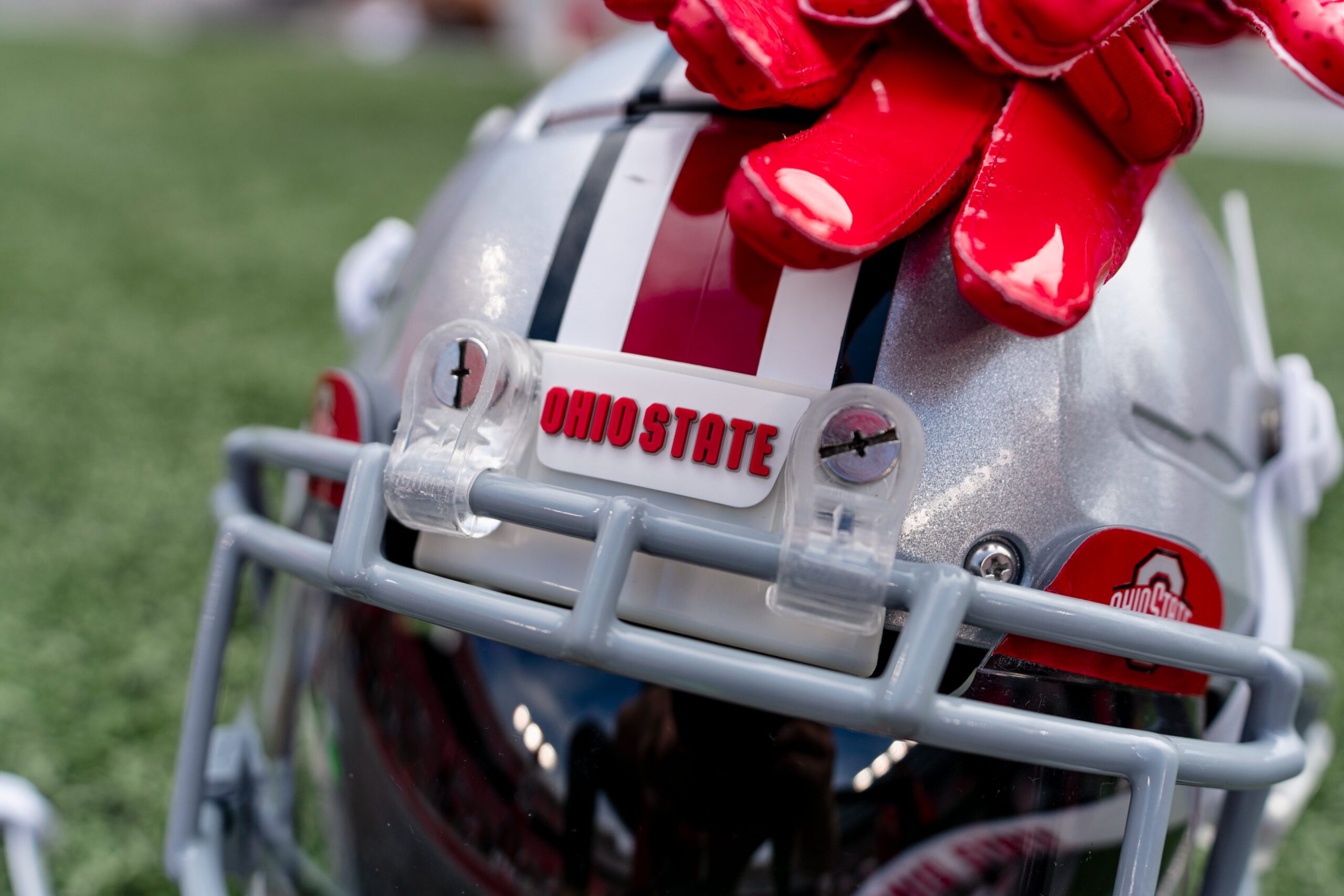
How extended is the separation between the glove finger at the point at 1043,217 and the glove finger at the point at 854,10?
9cm

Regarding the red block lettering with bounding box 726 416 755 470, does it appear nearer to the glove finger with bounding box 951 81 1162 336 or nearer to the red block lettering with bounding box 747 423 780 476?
the red block lettering with bounding box 747 423 780 476

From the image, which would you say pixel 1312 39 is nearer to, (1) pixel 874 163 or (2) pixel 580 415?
(1) pixel 874 163

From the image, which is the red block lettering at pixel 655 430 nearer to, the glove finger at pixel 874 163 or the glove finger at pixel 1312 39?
the glove finger at pixel 874 163

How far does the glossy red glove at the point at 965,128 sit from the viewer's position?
618 mm

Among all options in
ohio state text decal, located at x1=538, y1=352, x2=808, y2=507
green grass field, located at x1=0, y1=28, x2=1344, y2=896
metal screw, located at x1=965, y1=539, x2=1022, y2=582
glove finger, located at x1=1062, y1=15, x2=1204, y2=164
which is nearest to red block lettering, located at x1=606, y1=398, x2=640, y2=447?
ohio state text decal, located at x1=538, y1=352, x2=808, y2=507

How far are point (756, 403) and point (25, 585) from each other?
1259 mm

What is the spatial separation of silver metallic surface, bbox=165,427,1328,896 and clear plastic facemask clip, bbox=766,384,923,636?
0.01 meters

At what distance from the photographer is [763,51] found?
0.64 metres

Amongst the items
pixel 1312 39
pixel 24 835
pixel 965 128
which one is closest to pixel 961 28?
pixel 965 128

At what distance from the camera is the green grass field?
128cm

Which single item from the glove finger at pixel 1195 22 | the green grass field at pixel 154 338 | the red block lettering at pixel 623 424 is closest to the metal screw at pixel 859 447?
the red block lettering at pixel 623 424

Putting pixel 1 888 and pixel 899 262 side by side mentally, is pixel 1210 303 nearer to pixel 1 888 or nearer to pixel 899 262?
pixel 899 262

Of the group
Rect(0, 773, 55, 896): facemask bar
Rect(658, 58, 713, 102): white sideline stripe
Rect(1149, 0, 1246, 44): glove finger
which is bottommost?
Rect(0, 773, 55, 896): facemask bar

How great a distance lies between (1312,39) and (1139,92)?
0.09 meters
